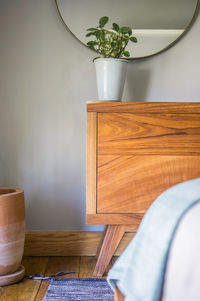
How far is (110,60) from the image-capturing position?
1692 mm

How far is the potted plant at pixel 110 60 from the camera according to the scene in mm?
1704

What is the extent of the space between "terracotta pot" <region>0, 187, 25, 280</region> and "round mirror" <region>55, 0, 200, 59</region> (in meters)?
0.91

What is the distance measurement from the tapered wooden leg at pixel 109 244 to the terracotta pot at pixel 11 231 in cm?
35

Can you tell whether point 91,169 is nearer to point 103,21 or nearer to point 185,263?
point 103,21

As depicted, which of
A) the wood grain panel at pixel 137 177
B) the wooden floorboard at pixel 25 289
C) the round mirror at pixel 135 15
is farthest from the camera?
the round mirror at pixel 135 15

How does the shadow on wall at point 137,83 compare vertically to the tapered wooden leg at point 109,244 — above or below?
above

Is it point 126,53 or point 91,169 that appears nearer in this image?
point 91,169

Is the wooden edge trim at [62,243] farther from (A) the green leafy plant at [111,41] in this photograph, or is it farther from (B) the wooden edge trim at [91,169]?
(A) the green leafy plant at [111,41]

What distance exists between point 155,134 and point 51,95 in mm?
660

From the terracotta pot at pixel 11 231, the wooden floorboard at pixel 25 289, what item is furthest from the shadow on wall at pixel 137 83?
the wooden floorboard at pixel 25 289

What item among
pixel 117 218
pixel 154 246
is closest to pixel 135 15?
pixel 117 218

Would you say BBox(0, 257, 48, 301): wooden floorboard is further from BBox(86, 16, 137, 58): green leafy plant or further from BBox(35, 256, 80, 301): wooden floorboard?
BBox(86, 16, 137, 58): green leafy plant

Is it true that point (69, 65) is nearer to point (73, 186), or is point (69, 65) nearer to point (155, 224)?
point (73, 186)

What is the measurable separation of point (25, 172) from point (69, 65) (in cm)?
60
